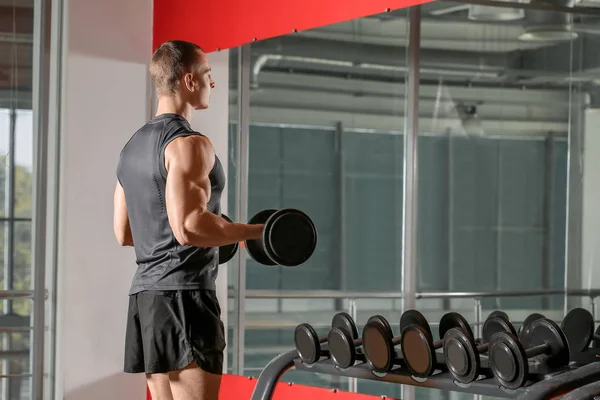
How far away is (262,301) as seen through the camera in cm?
1217

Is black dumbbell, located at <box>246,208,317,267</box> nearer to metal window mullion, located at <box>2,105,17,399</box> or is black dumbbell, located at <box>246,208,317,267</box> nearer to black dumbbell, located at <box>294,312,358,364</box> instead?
black dumbbell, located at <box>294,312,358,364</box>

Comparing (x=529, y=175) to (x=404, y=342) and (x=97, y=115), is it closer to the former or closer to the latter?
(x=97, y=115)

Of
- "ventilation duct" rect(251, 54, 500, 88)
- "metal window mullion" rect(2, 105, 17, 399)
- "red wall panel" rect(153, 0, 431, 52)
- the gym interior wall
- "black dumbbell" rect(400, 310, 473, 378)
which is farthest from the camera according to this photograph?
"ventilation duct" rect(251, 54, 500, 88)

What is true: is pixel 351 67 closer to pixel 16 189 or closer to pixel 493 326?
pixel 16 189

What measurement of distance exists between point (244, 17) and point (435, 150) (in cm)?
515

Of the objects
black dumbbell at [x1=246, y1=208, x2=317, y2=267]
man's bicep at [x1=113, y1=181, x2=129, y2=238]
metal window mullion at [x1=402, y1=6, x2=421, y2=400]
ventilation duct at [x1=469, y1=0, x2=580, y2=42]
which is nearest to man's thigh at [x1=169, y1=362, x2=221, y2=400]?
black dumbbell at [x1=246, y1=208, x2=317, y2=267]

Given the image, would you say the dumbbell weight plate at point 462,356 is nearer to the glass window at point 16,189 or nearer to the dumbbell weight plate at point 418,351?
the dumbbell weight plate at point 418,351

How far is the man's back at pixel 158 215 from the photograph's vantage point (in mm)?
1771

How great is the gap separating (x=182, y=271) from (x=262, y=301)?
34.4 ft

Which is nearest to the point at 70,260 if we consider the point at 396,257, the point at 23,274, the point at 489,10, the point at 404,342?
the point at 23,274

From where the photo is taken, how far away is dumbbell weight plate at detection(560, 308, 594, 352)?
222cm

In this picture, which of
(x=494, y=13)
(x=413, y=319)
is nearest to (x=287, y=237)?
(x=413, y=319)

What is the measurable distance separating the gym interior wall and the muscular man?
2129mm

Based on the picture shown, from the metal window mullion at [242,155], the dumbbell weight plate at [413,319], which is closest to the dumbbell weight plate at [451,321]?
the dumbbell weight plate at [413,319]
